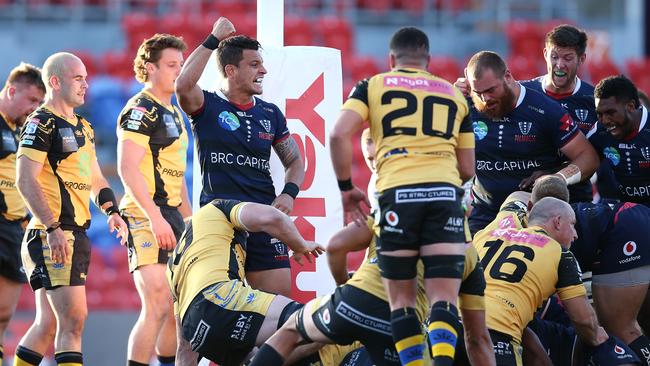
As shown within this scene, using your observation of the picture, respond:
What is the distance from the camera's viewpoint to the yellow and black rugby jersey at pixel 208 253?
649cm

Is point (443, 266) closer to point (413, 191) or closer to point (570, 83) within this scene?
point (413, 191)

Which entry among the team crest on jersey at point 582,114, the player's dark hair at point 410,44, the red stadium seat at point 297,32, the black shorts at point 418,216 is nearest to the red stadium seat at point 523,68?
the red stadium seat at point 297,32

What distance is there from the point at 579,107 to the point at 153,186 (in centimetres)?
327

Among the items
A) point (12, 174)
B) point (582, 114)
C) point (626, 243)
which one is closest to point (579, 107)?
point (582, 114)

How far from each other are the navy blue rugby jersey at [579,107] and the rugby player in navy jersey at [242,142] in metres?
2.17

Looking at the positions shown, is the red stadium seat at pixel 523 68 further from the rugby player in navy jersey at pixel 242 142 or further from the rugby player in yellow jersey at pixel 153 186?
the rugby player in navy jersey at pixel 242 142

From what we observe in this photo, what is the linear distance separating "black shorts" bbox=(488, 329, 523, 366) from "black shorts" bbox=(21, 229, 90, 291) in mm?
2837

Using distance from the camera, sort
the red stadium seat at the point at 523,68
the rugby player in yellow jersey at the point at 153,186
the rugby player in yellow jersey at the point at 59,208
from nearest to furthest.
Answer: the rugby player in yellow jersey at the point at 59,208 < the rugby player in yellow jersey at the point at 153,186 < the red stadium seat at the point at 523,68

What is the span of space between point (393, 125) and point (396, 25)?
46.1 feet

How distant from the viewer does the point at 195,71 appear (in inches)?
274

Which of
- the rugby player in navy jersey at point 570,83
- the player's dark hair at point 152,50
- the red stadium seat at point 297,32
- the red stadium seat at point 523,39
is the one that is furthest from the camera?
the red stadium seat at point 523,39

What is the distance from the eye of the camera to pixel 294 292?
8.12 metres

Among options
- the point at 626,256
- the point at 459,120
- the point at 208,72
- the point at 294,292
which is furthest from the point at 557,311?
the point at 208,72

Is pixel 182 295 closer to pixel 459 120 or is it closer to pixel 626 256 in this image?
pixel 459 120
